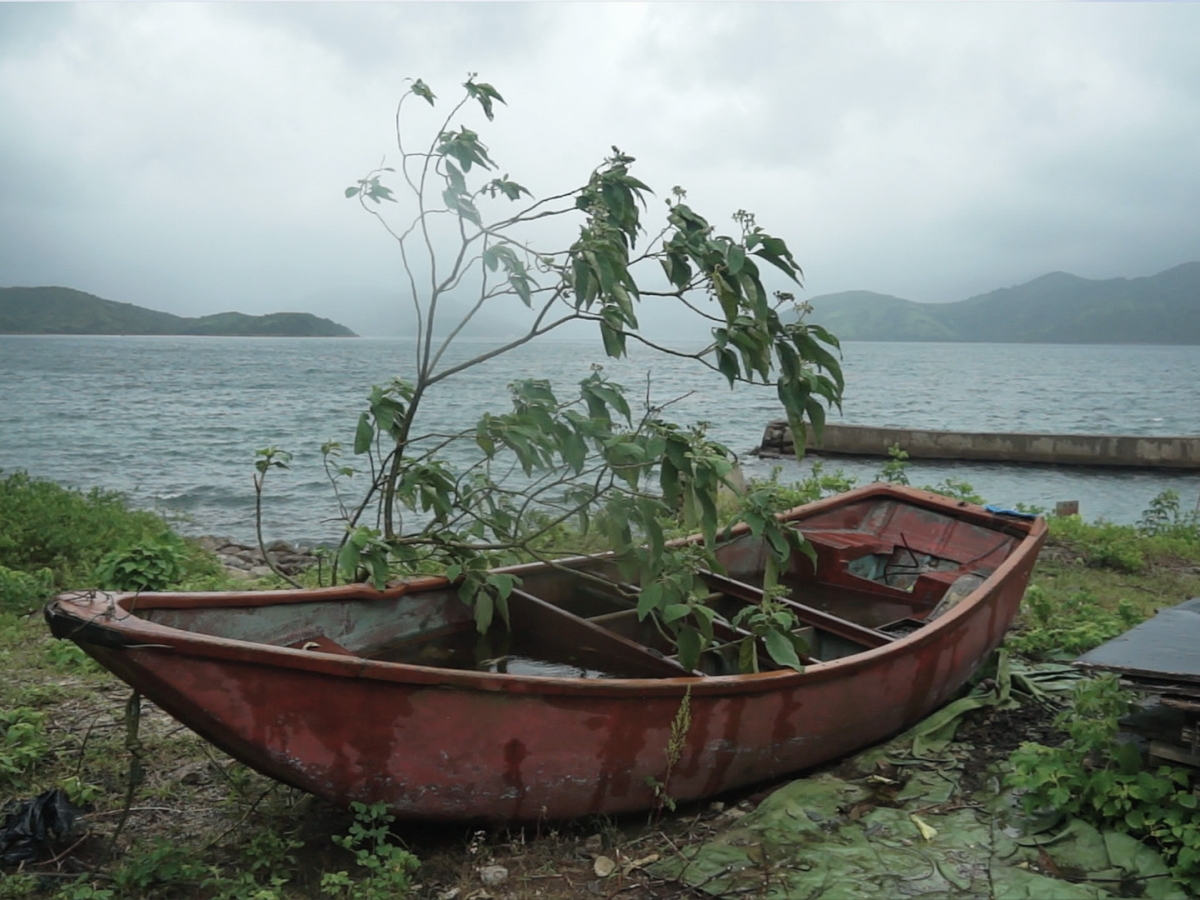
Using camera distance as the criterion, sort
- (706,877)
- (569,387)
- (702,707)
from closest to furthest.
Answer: (706,877) → (702,707) → (569,387)

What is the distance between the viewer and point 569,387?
206ft

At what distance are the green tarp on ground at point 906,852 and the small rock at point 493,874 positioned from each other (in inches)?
24.0

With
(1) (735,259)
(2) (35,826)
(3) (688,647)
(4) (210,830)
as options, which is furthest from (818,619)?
(2) (35,826)

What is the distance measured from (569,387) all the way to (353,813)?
194 feet

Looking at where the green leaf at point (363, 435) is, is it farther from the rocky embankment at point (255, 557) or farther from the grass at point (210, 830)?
the rocky embankment at point (255, 557)

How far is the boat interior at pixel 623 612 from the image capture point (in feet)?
14.9

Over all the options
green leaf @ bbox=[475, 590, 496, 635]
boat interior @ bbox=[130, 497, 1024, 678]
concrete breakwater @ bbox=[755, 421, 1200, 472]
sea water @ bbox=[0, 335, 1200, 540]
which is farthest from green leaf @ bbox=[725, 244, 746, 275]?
concrete breakwater @ bbox=[755, 421, 1200, 472]

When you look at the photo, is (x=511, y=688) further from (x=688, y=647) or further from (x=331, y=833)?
(x=331, y=833)

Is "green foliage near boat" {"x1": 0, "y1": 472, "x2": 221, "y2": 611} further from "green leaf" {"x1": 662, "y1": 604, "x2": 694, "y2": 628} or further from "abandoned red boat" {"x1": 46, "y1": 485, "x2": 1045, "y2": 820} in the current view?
"green leaf" {"x1": 662, "y1": 604, "x2": 694, "y2": 628}

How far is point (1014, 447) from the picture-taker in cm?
2577

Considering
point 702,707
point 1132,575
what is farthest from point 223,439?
point 702,707

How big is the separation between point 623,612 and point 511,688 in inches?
66.1

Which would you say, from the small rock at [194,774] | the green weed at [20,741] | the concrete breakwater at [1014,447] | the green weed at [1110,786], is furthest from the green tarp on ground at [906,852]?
the concrete breakwater at [1014,447]

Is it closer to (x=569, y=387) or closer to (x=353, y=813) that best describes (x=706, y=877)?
(x=353, y=813)
